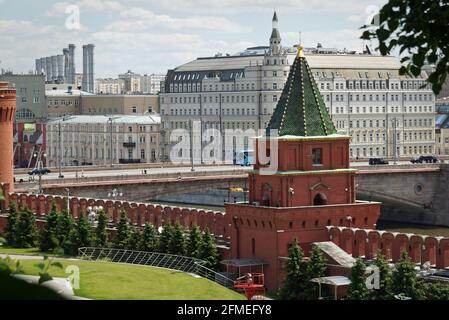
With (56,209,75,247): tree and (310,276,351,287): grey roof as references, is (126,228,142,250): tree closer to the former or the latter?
(56,209,75,247): tree

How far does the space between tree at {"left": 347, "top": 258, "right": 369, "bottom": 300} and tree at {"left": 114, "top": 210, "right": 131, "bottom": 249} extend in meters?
16.0

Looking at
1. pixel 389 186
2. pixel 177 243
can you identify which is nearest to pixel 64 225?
pixel 177 243

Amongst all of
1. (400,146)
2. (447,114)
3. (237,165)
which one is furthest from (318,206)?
(447,114)

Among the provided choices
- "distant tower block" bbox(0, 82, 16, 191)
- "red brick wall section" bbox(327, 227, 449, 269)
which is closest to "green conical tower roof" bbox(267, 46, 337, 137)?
"red brick wall section" bbox(327, 227, 449, 269)

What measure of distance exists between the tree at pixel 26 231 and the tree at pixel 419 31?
50356 mm

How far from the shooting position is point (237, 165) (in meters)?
117

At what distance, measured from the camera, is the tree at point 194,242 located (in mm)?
54656

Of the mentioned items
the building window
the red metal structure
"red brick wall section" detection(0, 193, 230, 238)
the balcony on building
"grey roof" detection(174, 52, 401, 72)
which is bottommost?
the red metal structure

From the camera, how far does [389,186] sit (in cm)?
10275

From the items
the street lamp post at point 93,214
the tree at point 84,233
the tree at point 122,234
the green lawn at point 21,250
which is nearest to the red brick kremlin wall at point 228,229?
the street lamp post at point 93,214

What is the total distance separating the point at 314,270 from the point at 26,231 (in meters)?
21.3

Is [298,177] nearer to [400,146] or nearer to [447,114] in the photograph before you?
[400,146]

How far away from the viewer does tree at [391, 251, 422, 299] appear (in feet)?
144

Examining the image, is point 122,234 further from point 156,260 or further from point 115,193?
point 115,193
